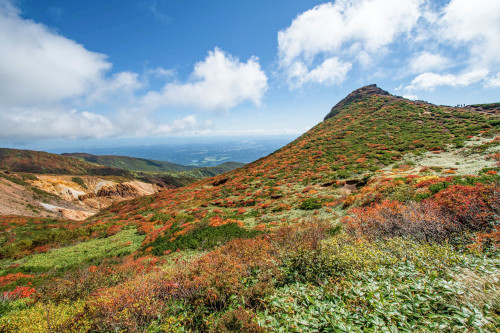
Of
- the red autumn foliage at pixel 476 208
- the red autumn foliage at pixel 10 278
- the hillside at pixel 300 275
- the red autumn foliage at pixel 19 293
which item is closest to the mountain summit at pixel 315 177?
the hillside at pixel 300 275

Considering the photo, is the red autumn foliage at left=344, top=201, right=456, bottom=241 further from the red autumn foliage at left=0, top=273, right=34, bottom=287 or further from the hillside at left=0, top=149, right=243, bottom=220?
the hillside at left=0, top=149, right=243, bottom=220

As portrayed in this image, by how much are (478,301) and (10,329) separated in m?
11.2

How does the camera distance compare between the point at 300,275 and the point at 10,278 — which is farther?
the point at 10,278

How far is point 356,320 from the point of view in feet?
11.4

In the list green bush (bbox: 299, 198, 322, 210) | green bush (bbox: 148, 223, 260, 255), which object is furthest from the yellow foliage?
green bush (bbox: 299, 198, 322, 210)

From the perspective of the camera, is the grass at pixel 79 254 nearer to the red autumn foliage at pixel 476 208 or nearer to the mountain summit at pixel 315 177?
the mountain summit at pixel 315 177

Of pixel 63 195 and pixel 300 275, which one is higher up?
pixel 300 275

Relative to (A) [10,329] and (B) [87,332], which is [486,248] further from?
(A) [10,329]

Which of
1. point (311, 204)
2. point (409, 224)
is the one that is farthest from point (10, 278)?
point (409, 224)

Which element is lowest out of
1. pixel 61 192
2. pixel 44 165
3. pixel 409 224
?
pixel 61 192

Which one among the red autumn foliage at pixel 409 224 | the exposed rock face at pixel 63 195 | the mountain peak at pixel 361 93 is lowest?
the exposed rock face at pixel 63 195

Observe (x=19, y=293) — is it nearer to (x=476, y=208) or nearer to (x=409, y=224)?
(x=409, y=224)

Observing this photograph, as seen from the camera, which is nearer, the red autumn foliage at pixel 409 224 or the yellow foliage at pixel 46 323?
the yellow foliage at pixel 46 323

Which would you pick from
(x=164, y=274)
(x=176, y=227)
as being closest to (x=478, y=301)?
(x=164, y=274)
